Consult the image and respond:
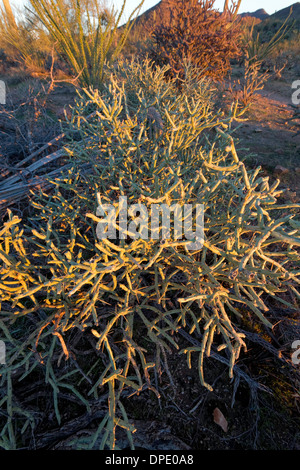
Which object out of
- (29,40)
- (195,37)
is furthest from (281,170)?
(29,40)

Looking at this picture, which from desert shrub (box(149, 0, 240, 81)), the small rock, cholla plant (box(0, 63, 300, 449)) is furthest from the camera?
desert shrub (box(149, 0, 240, 81))

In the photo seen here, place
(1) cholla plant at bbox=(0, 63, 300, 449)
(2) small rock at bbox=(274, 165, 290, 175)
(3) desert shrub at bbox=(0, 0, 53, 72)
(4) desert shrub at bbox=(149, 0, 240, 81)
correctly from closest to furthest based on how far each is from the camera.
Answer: (1) cholla plant at bbox=(0, 63, 300, 449), (2) small rock at bbox=(274, 165, 290, 175), (4) desert shrub at bbox=(149, 0, 240, 81), (3) desert shrub at bbox=(0, 0, 53, 72)

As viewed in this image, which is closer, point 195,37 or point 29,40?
point 195,37

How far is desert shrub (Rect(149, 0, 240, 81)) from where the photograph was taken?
3229mm

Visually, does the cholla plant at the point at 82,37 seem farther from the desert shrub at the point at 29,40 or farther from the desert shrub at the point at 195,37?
the desert shrub at the point at 29,40

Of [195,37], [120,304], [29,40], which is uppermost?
[29,40]

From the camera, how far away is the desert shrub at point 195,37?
10.6 feet

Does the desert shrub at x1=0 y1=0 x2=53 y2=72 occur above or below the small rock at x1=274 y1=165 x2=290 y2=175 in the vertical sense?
above

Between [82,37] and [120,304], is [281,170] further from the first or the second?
[82,37]

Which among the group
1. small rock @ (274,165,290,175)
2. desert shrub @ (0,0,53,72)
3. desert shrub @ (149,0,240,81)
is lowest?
small rock @ (274,165,290,175)

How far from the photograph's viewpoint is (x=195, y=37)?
3.21m

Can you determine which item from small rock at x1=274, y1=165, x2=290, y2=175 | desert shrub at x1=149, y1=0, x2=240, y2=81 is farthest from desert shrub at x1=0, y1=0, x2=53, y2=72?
small rock at x1=274, y1=165, x2=290, y2=175

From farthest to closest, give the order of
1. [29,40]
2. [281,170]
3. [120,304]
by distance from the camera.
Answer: [29,40], [281,170], [120,304]

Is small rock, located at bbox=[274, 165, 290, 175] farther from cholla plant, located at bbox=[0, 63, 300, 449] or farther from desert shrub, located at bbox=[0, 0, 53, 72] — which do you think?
desert shrub, located at bbox=[0, 0, 53, 72]
